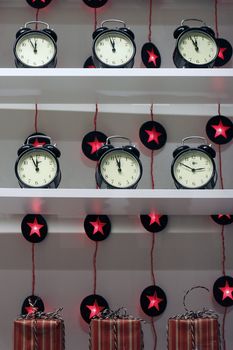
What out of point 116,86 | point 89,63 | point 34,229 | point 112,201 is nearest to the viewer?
point 112,201

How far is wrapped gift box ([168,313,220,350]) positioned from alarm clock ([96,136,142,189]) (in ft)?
1.57

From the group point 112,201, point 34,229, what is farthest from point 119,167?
point 34,229

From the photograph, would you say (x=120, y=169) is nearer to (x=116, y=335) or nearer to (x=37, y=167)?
(x=37, y=167)

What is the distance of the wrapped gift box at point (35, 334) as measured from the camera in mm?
2051

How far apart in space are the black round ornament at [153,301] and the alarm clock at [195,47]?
2.66 feet

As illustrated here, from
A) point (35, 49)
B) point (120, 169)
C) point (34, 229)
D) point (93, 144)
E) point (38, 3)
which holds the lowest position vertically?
point (34, 229)

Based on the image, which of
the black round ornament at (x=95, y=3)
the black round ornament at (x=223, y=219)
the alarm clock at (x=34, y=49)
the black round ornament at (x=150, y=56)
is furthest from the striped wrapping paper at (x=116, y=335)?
the black round ornament at (x=95, y=3)

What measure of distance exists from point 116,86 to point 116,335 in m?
0.84

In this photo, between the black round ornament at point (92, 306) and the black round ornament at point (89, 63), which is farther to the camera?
the black round ornament at point (89, 63)

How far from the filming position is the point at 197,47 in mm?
2391

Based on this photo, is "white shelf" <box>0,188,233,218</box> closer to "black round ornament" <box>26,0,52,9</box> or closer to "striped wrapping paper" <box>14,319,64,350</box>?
"striped wrapping paper" <box>14,319,64,350</box>

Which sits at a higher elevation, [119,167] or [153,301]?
[119,167]

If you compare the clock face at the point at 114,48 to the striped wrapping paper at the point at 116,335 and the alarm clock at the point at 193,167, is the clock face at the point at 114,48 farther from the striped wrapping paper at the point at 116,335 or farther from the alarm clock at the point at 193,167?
the striped wrapping paper at the point at 116,335

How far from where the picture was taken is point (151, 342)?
2424 mm
